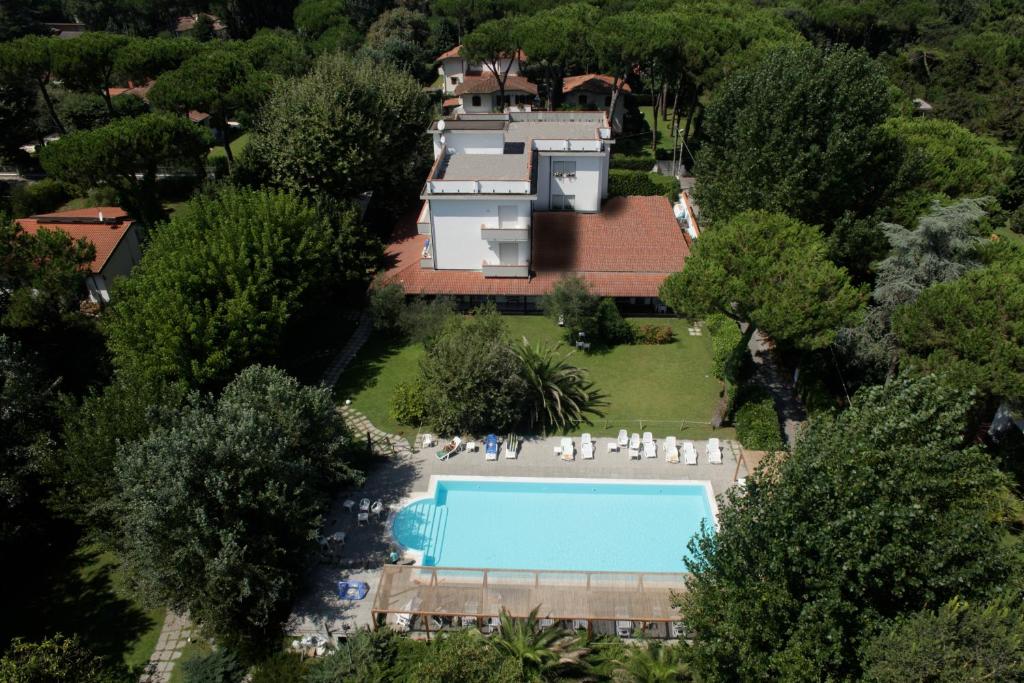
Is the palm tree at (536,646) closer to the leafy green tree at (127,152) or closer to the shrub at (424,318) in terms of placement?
the shrub at (424,318)

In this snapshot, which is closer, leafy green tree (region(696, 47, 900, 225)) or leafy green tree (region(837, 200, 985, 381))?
leafy green tree (region(837, 200, 985, 381))

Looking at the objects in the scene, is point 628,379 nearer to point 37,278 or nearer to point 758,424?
point 758,424

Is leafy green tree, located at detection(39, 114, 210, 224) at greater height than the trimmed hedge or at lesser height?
greater

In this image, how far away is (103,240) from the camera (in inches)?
1417

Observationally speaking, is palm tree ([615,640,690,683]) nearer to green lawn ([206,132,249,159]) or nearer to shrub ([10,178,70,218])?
shrub ([10,178,70,218])

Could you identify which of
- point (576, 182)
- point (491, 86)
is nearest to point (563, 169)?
point (576, 182)

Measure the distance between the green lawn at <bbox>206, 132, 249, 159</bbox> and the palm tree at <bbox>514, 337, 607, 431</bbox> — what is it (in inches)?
1738

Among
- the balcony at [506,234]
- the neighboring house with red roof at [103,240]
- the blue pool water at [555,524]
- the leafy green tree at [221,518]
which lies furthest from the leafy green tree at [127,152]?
the blue pool water at [555,524]

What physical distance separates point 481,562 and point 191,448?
10.2 metres

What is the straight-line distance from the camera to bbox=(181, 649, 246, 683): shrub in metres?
17.8

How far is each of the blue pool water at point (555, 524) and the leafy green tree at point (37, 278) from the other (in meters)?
20.5

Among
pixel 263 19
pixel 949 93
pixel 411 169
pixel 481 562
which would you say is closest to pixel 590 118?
pixel 411 169

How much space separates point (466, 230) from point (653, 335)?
1158 centimetres

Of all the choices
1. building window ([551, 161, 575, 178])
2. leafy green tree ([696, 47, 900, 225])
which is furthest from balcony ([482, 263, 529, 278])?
leafy green tree ([696, 47, 900, 225])
